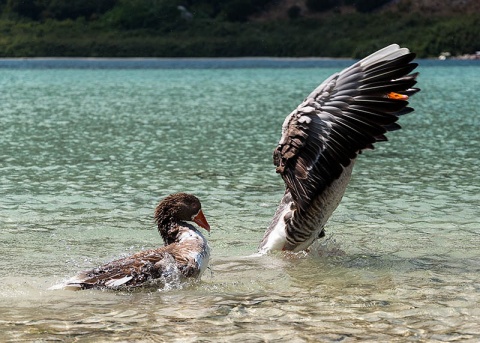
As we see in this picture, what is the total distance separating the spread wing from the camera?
9539 millimetres

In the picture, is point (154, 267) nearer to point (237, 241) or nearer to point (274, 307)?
point (274, 307)

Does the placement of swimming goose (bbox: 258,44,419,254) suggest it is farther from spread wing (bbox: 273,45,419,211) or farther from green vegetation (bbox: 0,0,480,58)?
green vegetation (bbox: 0,0,480,58)

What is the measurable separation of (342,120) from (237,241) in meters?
2.67

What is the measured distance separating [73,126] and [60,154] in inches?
359

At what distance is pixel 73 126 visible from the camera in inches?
1215

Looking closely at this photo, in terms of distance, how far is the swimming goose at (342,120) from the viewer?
9523mm

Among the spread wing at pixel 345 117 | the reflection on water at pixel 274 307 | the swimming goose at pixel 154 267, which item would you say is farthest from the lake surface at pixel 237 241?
the spread wing at pixel 345 117

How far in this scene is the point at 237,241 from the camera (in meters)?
11.6

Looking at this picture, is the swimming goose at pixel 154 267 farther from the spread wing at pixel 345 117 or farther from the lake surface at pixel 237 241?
the spread wing at pixel 345 117

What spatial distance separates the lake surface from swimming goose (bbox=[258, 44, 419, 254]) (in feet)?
3.40

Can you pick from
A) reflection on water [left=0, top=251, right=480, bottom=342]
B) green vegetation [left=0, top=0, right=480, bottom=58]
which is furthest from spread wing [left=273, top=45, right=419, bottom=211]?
green vegetation [left=0, top=0, right=480, bottom=58]

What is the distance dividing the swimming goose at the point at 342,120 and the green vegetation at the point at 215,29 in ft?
376

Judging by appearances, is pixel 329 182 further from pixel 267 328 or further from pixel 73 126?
pixel 73 126

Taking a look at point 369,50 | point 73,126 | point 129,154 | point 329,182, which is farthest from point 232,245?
point 369,50
